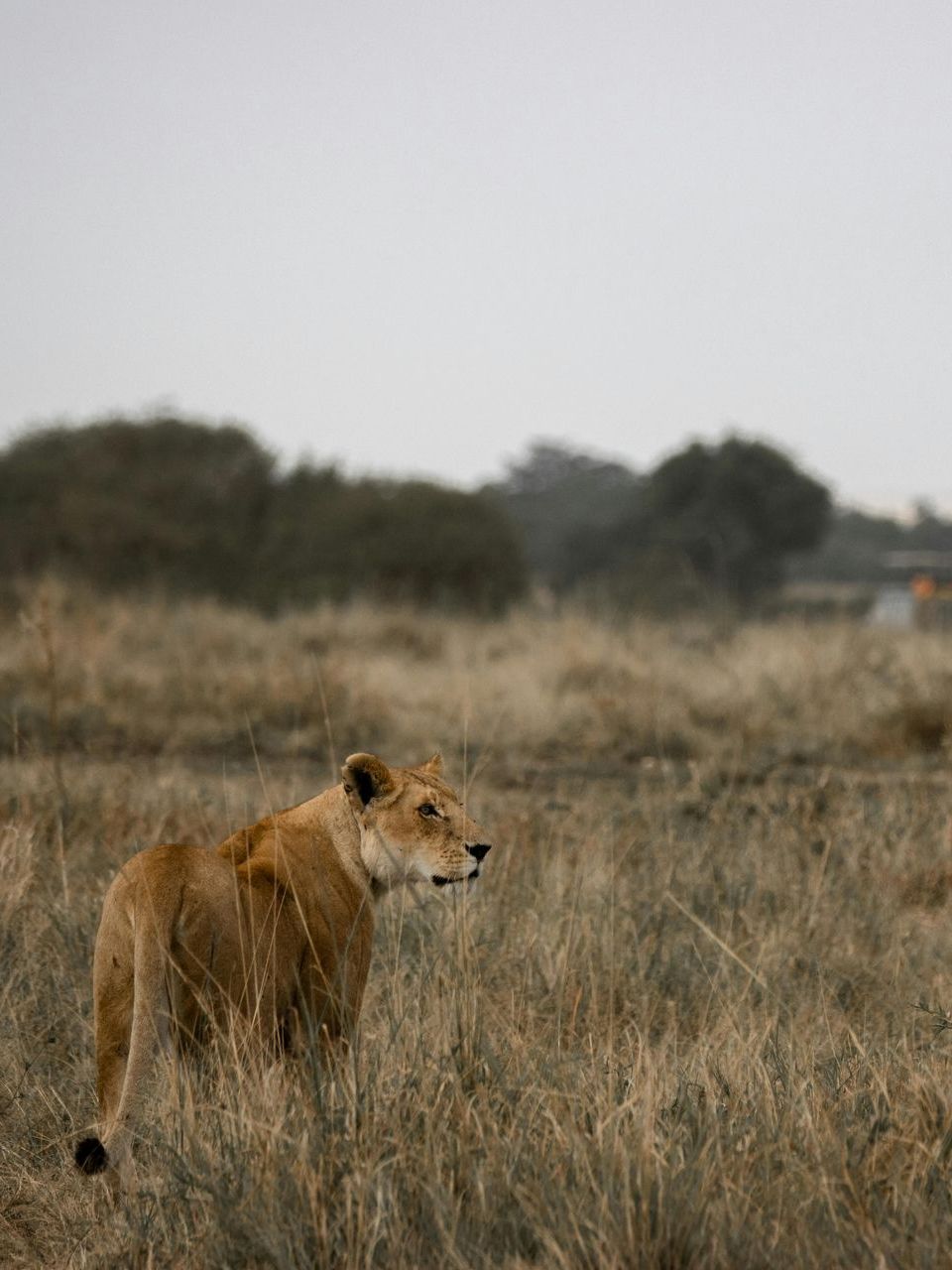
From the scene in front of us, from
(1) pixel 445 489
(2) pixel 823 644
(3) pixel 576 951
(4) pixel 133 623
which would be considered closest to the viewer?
(3) pixel 576 951

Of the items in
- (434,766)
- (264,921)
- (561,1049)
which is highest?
(434,766)

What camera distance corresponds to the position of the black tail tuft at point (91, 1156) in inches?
114

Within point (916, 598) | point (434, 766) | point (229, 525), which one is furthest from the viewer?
point (916, 598)

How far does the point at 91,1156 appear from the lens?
2914mm

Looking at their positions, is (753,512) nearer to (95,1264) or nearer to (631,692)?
(631,692)

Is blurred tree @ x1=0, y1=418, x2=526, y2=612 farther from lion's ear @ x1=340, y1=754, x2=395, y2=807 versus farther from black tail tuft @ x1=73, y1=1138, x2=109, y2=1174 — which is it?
black tail tuft @ x1=73, y1=1138, x2=109, y2=1174

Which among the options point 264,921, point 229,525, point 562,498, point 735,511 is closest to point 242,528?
point 229,525

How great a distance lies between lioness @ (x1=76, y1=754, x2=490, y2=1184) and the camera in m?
3.10

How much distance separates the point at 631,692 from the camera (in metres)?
12.2

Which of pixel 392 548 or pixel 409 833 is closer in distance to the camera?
pixel 409 833

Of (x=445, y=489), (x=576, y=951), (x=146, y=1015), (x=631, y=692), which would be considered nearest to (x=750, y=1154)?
(x=146, y=1015)

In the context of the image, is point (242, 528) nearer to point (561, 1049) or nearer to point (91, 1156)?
point (561, 1049)

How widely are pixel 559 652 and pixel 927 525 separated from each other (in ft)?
198

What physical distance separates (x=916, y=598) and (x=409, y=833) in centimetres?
2296
